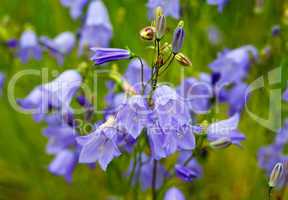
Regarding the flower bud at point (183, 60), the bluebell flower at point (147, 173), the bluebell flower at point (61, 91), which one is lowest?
the bluebell flower at point (147, 173)

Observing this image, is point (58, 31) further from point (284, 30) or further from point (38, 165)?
point (284, 30)

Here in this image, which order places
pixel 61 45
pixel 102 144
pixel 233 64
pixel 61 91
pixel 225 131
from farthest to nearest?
1. pixel 61 45
2. pixel 233 64
3. pixel 61 91
4. pixel 225 131
5. pixel 102 144

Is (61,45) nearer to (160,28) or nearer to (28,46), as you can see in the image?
(28,46)

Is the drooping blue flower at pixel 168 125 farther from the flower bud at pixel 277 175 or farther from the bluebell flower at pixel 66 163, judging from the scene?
the bluebell flower at pixel 66 163

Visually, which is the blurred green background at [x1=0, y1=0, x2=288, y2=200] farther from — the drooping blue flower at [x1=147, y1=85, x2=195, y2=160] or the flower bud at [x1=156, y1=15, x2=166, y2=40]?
the flower bud at [x1=156, y1=15, x2=166, y2=40]

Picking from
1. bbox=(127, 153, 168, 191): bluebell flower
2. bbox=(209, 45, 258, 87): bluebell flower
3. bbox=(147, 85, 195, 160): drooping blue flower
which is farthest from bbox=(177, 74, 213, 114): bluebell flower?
bbox=(147, 85, 195, 160): drooping blue flower

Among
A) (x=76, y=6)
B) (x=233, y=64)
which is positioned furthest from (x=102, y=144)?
(x=76, y=6)

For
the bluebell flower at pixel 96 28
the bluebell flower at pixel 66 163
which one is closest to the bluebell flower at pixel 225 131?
the bluebell flower at pixel 66 163
